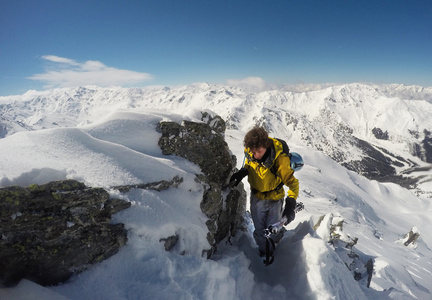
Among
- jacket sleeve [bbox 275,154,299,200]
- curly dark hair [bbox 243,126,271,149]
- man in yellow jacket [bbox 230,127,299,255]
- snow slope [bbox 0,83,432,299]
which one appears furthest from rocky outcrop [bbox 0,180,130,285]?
jacket sleeve [bbox 275,154,299,200]

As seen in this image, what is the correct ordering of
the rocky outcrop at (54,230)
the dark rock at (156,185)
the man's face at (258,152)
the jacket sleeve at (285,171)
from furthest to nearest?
the jacket sleeve at (285,171) < the man's face at (258,152) < the dark rock at (156,185) < the rocky outcrop at (54,230)

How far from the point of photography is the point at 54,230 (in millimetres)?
4738

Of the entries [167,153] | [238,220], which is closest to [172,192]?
[167,153]

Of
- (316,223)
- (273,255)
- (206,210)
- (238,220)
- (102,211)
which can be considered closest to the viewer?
(102,211)

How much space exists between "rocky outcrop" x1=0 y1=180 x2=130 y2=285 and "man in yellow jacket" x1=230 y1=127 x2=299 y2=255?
152 inches

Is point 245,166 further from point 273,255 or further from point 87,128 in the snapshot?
point 87,128

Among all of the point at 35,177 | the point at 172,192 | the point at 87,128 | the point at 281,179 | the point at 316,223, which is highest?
the point at 87,128

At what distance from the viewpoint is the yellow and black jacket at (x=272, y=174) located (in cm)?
647

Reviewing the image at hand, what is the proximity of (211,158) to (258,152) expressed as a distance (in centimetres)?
254

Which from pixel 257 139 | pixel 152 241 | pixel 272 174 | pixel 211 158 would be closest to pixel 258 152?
pixel 257 139

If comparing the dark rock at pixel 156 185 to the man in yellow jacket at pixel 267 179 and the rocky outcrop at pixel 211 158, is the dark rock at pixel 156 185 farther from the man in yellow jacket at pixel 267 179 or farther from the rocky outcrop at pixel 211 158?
the man in yellow jacket at pixel 267 179

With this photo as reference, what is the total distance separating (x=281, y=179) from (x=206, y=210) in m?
2.51

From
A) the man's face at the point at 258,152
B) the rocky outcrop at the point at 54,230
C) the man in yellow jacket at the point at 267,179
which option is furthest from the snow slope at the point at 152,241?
the man's face at the point at 258,152

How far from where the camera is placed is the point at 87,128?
24.6 feet
